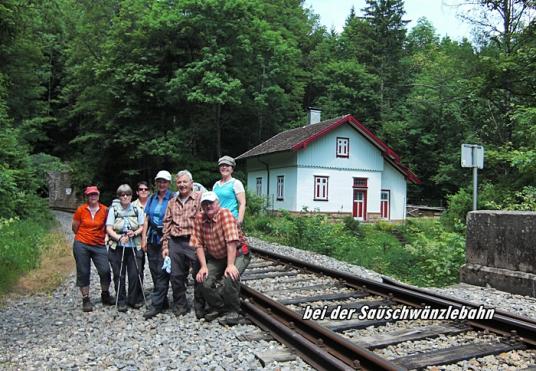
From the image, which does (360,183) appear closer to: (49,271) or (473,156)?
(473,156)

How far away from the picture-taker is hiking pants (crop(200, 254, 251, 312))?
18.8 ft

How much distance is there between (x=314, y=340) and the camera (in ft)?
15.5

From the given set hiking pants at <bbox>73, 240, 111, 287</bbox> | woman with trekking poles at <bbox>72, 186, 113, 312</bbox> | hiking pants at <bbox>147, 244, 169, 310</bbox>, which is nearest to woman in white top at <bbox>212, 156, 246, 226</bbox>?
hiking pants at <bbox>147, 244, 169, 310</bbox>

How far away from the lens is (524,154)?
15117mm

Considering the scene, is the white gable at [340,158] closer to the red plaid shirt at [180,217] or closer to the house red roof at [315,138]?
the house red roof at [315,138]

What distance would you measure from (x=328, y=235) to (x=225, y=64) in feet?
77.0

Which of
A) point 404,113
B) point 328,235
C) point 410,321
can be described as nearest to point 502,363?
point 410,321

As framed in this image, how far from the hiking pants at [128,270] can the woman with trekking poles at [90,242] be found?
0.54 feet

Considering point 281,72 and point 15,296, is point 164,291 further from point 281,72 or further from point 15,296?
point 281,72

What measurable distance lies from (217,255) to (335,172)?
2539cm

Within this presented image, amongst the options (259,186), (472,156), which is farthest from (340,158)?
(472,156)

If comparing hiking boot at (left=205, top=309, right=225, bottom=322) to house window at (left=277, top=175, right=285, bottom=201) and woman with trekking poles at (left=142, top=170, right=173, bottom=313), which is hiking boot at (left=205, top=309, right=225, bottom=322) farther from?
house window at (left=277, top=175, right=285, bottom=201)

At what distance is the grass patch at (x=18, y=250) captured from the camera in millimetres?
8852

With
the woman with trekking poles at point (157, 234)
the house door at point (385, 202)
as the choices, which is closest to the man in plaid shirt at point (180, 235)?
the woman with trekking poles at point (157, 234)
